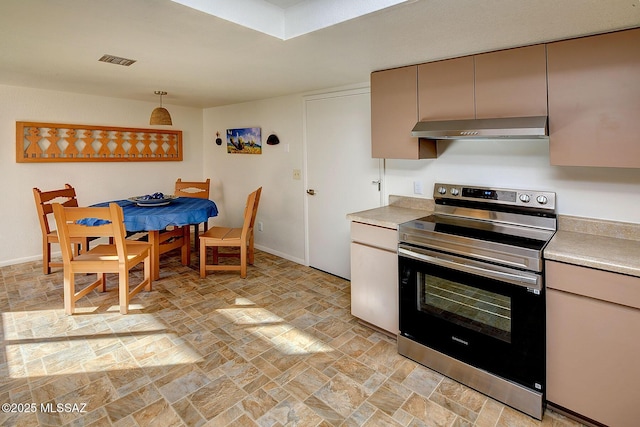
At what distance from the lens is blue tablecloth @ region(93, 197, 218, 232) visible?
3383 mm

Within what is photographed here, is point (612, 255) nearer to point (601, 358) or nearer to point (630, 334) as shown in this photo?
point (630, 334)

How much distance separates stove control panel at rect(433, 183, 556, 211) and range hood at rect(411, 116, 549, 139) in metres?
0.39

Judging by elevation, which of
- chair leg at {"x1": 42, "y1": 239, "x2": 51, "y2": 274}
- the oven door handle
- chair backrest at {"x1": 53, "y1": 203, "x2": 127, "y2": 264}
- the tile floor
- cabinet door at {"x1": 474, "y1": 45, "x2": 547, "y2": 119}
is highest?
cabinet door at {"x1": 474, "y1": 45, "x2": 547, "y2": 119}

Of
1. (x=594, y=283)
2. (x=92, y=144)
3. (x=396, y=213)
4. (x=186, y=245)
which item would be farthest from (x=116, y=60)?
(x=594, y=283)

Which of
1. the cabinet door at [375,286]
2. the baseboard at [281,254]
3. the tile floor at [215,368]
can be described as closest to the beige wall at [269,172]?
the baseboard at [281,254]

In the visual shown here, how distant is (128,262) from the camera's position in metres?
3.09

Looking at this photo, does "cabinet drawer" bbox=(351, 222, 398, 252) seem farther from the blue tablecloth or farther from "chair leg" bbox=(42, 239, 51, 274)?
"chair leg" bbox=(42, 239, 51, 274)

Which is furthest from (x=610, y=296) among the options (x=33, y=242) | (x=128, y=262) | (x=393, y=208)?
(x=33, y=242)

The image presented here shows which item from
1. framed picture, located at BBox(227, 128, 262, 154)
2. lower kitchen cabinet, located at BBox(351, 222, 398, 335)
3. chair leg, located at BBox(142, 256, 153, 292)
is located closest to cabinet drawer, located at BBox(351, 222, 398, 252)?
lower kitchen cabinet, located at BBox(351, 222, 398, 335)

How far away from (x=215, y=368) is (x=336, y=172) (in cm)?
231

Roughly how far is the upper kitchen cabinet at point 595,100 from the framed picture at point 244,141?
355cm

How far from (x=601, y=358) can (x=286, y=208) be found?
3.47 meters

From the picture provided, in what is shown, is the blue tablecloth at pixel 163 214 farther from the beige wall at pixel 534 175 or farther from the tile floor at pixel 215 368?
the beige wall at pixel 534 175

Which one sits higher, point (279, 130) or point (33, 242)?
point (279, 130)
